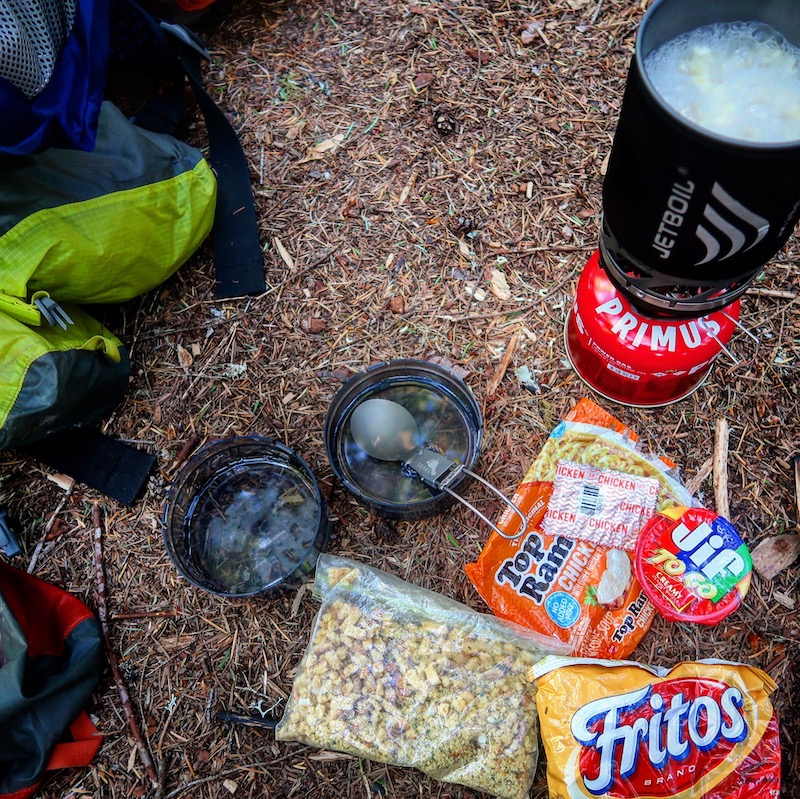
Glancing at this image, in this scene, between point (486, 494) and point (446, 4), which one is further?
point (446, 4)

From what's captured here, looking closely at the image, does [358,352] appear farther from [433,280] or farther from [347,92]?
[347,92]

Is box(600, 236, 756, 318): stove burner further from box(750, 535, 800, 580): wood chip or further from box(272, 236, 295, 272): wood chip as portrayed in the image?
box(272, 236, 295, 272): wood chip

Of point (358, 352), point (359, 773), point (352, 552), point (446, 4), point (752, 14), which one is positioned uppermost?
point (752, 14)

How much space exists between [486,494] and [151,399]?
925mm

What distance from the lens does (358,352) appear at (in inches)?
72.1

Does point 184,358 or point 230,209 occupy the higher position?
point 230,209

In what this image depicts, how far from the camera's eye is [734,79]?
1.11 m

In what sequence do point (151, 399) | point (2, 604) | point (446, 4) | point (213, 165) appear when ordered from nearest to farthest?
point (2, 604) → point (151, 399) → point (213, 165) → point (446, 4)

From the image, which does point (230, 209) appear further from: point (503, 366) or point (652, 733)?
point (652, 733)

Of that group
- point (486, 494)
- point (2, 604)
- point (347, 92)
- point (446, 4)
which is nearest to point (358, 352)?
point (486, 494)

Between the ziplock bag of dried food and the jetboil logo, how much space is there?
880mm

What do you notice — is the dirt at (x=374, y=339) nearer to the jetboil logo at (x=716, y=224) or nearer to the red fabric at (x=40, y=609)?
the red fabric at (x=40, y=609)

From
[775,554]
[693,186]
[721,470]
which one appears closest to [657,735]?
[775,554]

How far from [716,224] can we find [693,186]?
83mm
